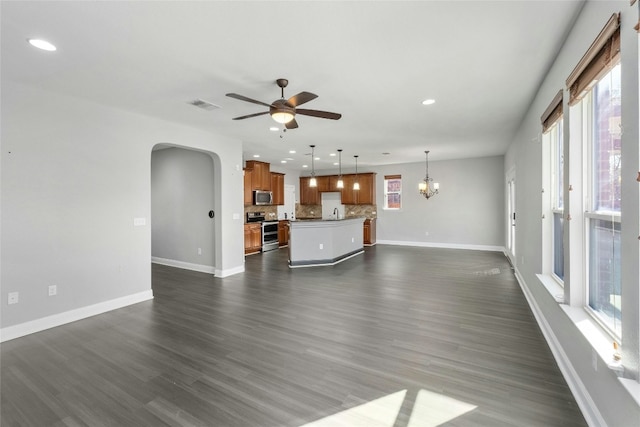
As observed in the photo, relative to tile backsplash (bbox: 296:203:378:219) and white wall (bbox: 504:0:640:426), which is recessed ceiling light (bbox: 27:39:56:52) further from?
tile backsplash (bbox: 296:203:378:219)

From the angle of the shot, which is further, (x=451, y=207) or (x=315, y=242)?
(x=451, y=207)

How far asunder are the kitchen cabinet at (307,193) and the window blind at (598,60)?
8.95 meters

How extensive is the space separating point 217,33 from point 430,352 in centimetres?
327

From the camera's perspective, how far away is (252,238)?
8188mm

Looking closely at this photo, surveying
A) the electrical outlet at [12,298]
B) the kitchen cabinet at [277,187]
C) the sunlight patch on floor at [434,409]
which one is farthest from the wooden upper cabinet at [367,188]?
the electrical outlet at [12,298]

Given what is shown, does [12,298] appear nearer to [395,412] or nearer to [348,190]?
[395,412]

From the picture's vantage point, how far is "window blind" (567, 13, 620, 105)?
4.89ft

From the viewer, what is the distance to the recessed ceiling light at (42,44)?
2346 millimetres

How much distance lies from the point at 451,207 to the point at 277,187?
554cm

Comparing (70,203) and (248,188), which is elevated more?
(248,188)

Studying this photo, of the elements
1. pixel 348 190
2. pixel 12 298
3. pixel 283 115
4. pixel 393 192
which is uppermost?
pixel 283 115

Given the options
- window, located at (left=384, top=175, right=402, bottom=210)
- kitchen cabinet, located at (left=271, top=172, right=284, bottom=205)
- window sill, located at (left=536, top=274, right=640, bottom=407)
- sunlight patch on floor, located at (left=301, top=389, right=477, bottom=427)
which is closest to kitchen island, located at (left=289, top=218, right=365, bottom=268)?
kitchen cabinet, located at (left=271, top=172, right=284, bottom=205)

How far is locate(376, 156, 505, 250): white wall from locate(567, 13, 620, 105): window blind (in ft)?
22.8

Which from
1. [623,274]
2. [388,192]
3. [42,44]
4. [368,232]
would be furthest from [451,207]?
[42,44]
